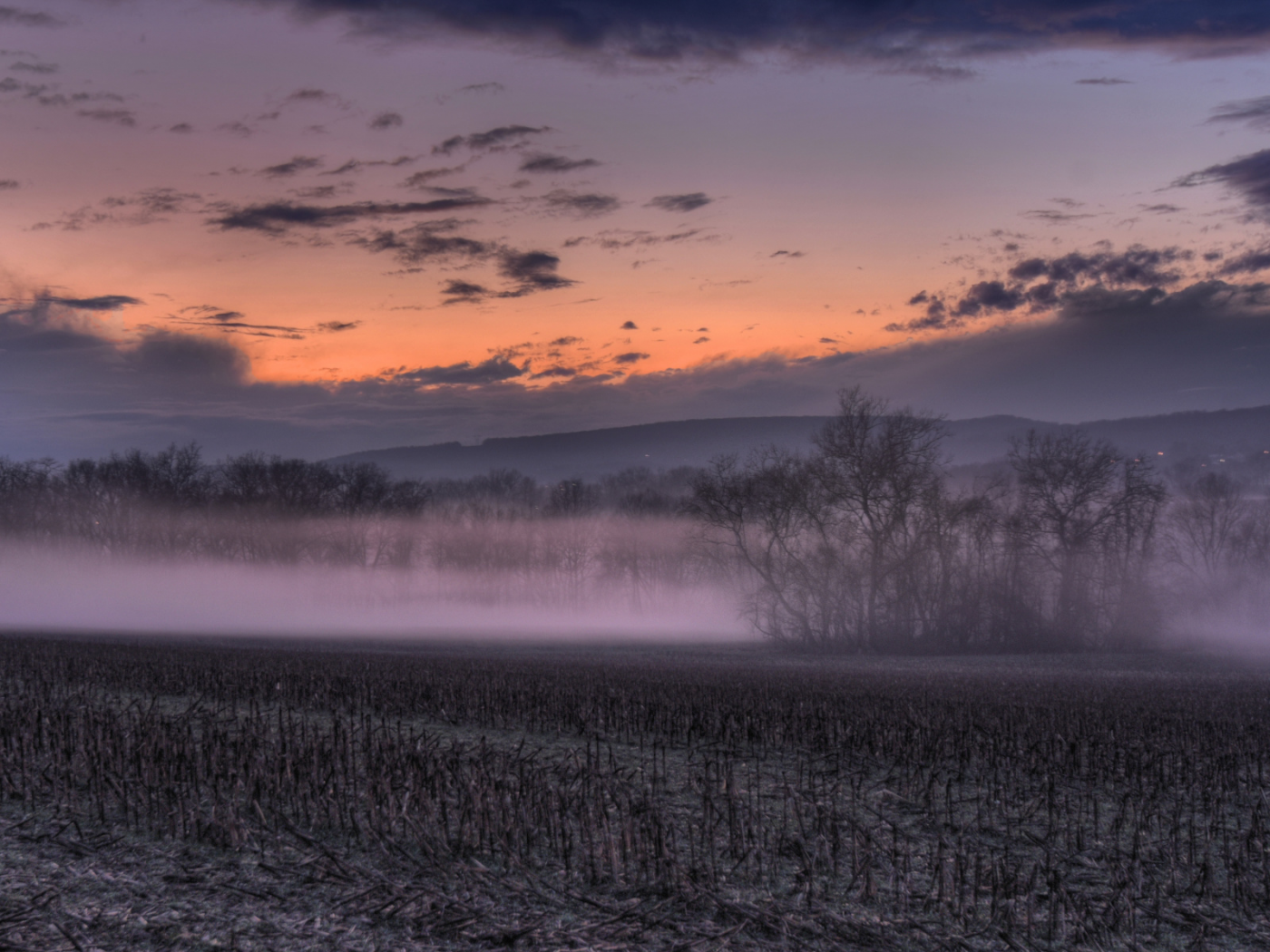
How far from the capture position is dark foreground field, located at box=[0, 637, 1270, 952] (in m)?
6.86

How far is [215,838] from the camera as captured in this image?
8.52 meters

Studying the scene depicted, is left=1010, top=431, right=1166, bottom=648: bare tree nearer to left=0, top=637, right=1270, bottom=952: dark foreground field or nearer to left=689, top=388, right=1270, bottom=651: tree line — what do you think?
left=689, top=388, right=1270, bottom=651: tree line

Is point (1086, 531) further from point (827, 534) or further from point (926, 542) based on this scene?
point (827, 534)

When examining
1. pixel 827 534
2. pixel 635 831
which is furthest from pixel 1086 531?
pixel 635 831

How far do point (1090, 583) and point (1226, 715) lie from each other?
40934 millimetres

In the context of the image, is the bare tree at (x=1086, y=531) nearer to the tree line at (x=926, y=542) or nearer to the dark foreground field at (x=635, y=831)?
the tree line at (x=926, y=542)

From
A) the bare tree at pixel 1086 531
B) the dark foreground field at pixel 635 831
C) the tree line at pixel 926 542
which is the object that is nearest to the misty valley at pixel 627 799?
the dark foreground field at pixel 635 831

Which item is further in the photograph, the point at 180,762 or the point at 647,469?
the point at 647,469

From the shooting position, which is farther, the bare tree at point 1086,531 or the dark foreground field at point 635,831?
the bare tree at point 1086,531

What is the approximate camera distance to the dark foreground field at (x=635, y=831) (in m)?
6.86

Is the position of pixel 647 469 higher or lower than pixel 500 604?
higher

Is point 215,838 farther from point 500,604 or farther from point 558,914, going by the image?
point 500,604

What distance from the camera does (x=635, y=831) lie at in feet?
28.0

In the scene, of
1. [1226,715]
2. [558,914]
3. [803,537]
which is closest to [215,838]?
[558,914]
